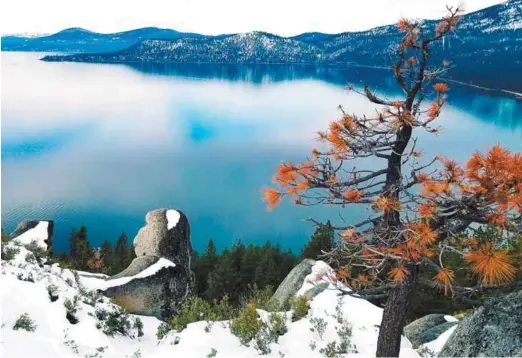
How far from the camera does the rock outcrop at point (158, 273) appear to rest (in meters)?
15.1

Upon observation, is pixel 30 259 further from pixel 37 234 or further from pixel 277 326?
pixel 277 326

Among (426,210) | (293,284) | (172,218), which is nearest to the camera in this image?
(426,210)

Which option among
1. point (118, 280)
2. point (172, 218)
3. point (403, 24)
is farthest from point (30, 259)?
point (403, 24)

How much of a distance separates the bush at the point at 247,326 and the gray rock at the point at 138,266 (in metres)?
7.34

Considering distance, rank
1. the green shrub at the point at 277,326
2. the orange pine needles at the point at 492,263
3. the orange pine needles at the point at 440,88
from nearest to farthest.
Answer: the orange pine needles at the point at 492,263
the orange pine needles at the point at 440,88
the green shrub at the point at 277,326

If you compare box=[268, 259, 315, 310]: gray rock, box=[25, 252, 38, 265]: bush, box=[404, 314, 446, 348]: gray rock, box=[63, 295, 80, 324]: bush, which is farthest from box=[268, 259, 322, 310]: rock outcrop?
box=[25, 252, 38, 265]: bush

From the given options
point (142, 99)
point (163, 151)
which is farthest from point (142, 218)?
point (142, 99)

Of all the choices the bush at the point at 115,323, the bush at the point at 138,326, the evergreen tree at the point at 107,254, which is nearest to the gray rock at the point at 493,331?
the bush at the point at 115,323

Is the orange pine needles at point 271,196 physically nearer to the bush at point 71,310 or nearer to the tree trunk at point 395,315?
the tree trunk at point 395,315

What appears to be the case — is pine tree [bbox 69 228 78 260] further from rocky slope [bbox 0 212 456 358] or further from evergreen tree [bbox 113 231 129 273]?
rocky slope [bbox 0 212 456 358]

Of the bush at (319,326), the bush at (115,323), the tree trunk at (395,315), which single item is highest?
the tree trunk at (395,315)

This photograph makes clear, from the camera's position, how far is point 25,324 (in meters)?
7.84

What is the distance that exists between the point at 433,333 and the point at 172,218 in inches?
449

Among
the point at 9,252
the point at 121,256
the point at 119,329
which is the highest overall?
the point at 9,252
